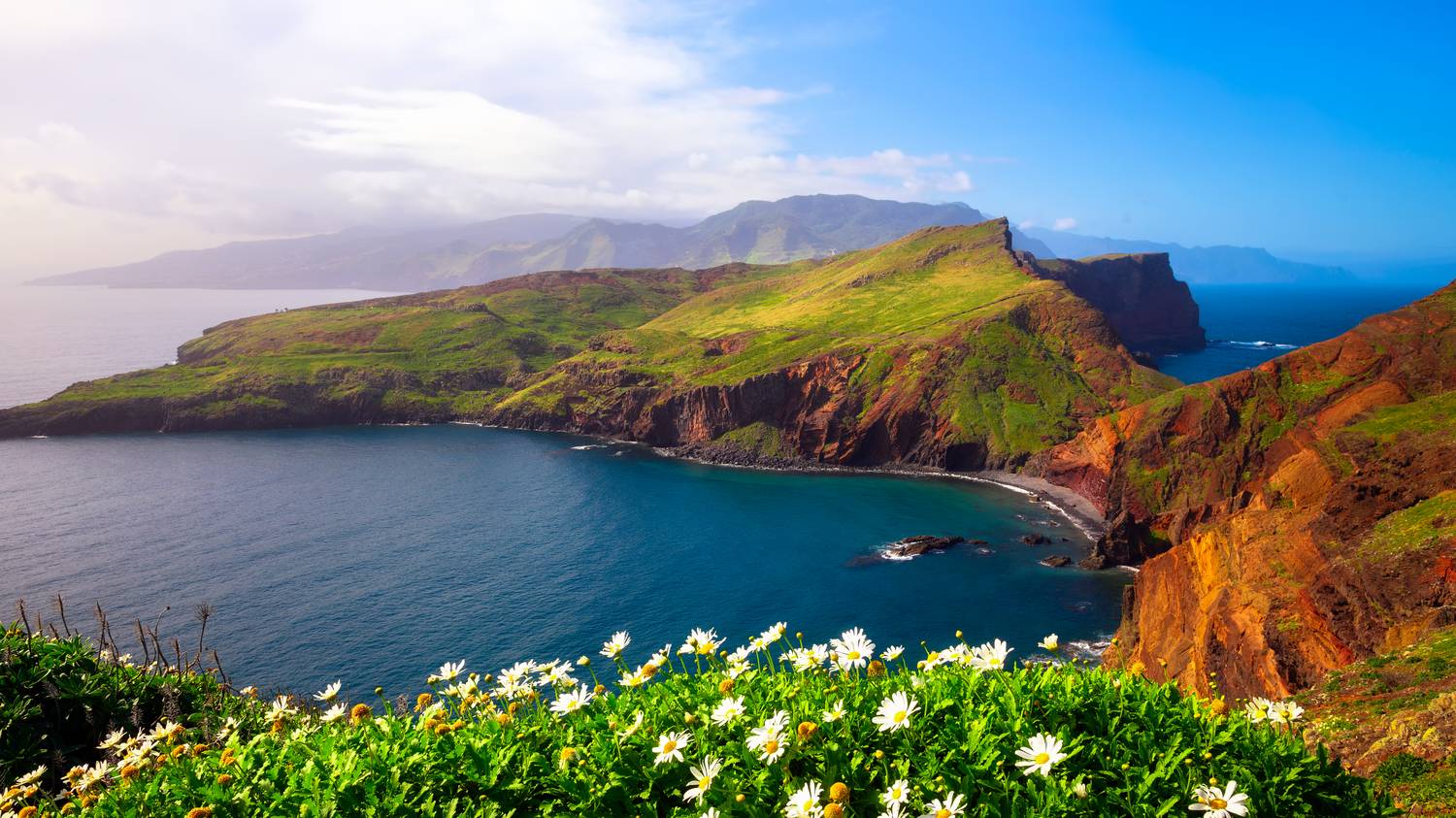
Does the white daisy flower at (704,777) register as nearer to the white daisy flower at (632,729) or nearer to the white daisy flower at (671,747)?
the white daisy flower at (671,747)

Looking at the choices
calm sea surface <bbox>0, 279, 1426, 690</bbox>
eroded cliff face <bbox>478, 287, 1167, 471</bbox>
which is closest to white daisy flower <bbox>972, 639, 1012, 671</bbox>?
calm sea surface <bbox>0, 279, 1426, 690</bbox>

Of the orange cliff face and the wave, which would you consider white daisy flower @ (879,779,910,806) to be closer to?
the orange cliff face

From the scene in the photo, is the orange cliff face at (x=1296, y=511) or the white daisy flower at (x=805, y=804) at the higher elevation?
the white daisy flower at (x=805, y=804)

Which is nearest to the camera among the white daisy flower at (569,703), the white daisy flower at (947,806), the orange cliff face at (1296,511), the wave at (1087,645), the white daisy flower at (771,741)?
the white daisy flower at (947,806)

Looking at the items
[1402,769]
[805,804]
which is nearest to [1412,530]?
[1402,769]

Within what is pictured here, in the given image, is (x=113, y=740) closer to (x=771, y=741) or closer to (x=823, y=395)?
(x=771, y=741)

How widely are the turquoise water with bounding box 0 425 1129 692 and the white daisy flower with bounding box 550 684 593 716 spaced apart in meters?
55.6

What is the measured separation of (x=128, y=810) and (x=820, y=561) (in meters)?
82.5

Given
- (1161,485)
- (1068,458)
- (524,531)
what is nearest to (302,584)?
(524,531)

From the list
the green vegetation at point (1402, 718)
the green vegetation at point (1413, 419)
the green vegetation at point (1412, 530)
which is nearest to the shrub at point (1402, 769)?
the green vegetation at point (1402, 718)

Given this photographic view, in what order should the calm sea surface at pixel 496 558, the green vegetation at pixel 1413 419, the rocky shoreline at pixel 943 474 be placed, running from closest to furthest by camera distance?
1. the green vegetation at pixel 1413 419
2. the calm sea surface at pixel 496 558
3. the rocky shoreline at pixel 943 474

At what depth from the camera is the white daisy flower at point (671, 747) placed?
7682mm

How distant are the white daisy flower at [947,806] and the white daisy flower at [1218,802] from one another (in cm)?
194

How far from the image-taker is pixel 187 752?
32.9 feet
